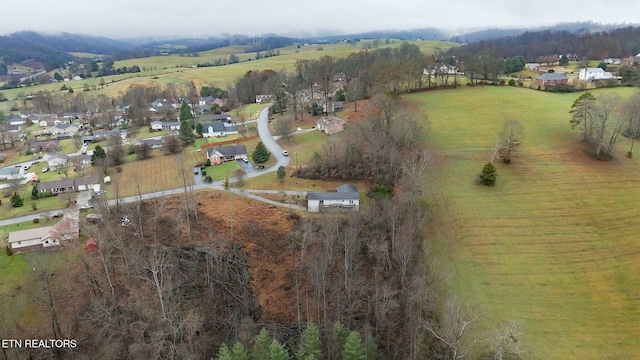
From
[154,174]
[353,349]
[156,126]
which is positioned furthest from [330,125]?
[353,349]

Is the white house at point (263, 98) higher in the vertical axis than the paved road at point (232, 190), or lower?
higher

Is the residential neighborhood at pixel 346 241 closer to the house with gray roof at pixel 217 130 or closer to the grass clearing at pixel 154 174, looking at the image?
the grass clearing at pixel 154 174

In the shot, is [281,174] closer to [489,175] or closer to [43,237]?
[489,175]

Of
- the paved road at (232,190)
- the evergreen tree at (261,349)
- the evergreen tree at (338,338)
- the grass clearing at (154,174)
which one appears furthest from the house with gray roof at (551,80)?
the evergreen tree at (261,349)

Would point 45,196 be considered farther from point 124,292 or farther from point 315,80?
point 315,80

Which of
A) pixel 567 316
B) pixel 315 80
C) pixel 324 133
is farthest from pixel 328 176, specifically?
pixel 315 80

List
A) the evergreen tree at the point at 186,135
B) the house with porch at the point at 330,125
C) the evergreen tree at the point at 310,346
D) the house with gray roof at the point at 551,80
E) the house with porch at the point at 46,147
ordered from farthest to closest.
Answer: the house with gray roof at the point at 551,80 → the house with porch at the point at 46,147 → the evergreen tree at the point at 186,135 → the house with porch at the point at 330,125 → the evergreen tree at the point at 310,346
